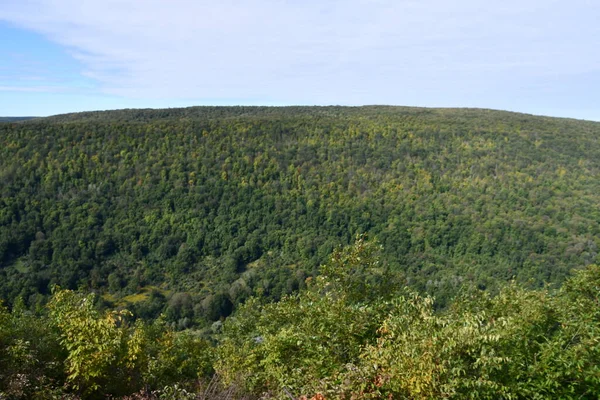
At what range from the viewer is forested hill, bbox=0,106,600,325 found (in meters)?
76.7

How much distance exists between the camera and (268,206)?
3893 inches

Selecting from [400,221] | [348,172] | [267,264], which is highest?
[348,172]

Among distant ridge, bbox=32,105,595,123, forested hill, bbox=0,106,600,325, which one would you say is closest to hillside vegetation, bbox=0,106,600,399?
forested hill, bbox=0,106,600,325

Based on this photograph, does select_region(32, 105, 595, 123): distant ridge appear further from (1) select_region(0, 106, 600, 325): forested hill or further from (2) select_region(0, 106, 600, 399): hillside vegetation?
(1) select_region(0, 106, 600, 325): forested hill

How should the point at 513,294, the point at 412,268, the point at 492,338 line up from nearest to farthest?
the point at 492,338 → the point at 513,294 → the point at 412,268

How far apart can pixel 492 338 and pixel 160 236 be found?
296 ft

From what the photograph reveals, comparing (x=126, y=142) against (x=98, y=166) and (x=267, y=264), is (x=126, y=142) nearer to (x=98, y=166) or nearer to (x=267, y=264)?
(x=98, y=166)

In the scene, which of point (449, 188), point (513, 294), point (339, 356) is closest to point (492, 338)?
point (339, 356)

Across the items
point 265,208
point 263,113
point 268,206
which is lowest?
point 265,208

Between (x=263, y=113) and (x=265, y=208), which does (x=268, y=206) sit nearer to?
(x=265, y=208)

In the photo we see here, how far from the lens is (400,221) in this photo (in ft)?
302

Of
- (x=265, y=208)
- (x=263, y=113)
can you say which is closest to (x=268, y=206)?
(x=265, y=208)

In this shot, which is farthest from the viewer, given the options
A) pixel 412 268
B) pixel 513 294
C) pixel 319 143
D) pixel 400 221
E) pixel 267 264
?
pixel 319 143

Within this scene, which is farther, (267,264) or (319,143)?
(319,143)
